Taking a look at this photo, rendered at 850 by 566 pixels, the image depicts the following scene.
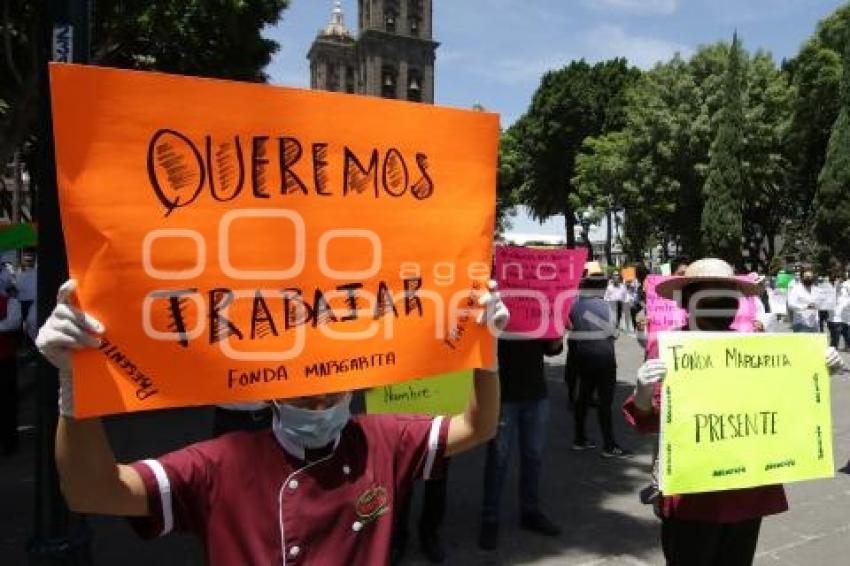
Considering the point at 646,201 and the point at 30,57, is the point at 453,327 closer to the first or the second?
the point at 30,57

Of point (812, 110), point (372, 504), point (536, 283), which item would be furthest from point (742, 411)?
point (812, 110)

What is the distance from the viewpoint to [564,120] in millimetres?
54406

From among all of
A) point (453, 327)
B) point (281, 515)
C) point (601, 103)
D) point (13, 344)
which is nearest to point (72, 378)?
point (281, 515)

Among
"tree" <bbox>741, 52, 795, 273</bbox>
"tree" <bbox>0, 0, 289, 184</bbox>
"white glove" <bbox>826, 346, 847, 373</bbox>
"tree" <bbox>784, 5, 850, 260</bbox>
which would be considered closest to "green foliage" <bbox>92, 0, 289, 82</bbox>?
"tree" <bbox>0, 0, 289, 184</bbox>

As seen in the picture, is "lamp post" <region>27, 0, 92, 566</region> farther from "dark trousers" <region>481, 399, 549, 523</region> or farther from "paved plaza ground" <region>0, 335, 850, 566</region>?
"dark trousers" <region>481, 399, 549, 523</region>

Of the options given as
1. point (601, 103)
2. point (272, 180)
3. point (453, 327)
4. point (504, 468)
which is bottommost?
point (504, 468)

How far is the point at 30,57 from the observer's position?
10.8 metres

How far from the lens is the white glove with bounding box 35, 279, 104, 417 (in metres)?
1.64

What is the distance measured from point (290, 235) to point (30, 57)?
1060cm

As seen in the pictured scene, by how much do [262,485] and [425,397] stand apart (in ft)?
9.42

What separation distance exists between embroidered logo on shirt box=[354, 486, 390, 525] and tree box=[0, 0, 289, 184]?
9.16 metres

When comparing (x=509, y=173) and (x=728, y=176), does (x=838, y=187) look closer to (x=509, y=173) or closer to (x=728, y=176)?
(x=728, y=176)

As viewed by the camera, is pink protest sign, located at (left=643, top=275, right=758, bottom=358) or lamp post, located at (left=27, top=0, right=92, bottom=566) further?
pink protest sign, located at (left=643, top=275, right=758, bottom=358)

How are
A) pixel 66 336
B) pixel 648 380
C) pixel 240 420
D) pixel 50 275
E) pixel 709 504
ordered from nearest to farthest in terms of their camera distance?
pixel 66 336, pixel 648 380, pixel 709 504, pixel 50 275, pixel 240 420
